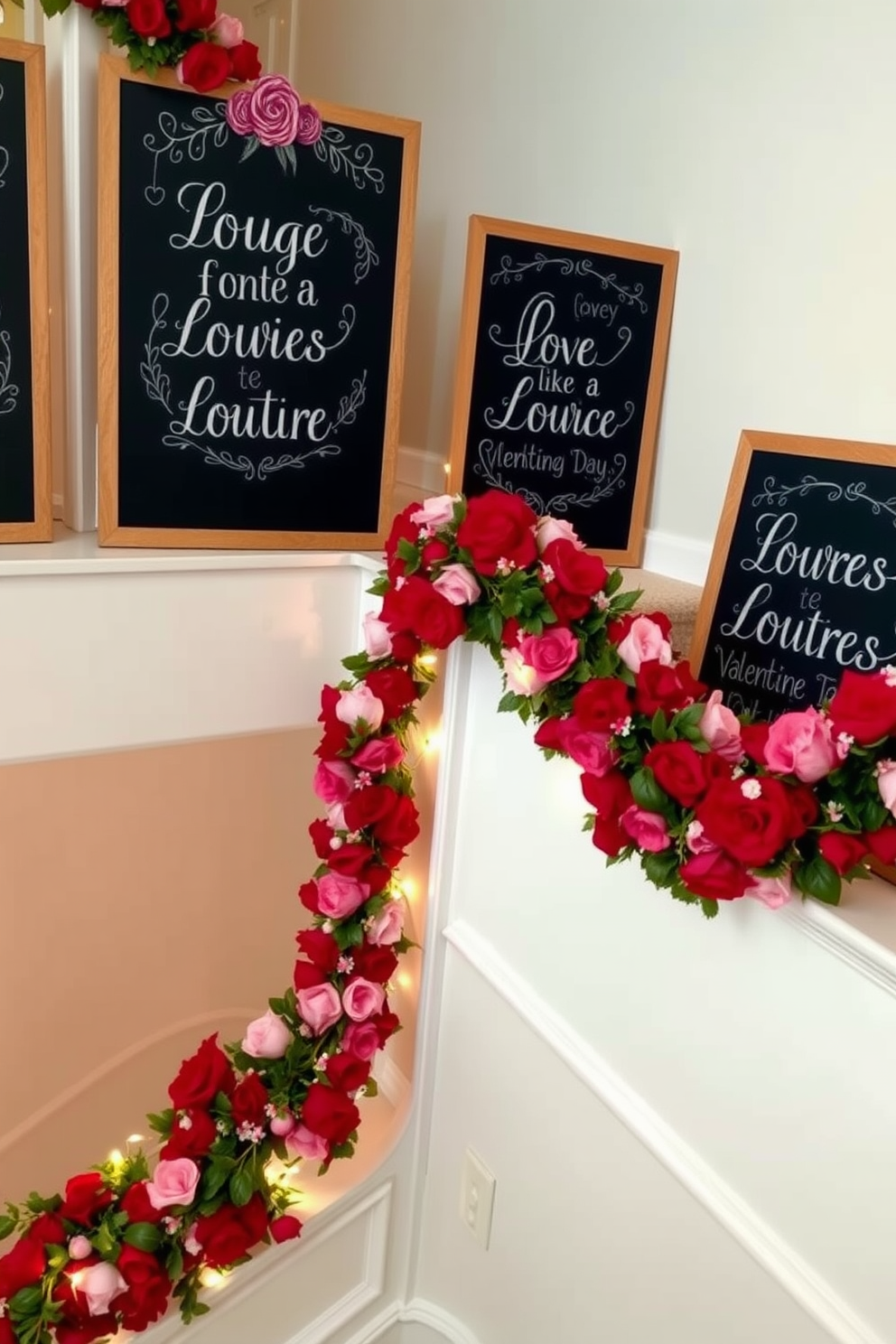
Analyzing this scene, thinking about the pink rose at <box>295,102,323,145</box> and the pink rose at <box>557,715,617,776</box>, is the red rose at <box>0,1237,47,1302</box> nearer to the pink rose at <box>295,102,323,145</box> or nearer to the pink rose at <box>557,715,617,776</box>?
the pink rose at <box>557,715,617,776</box>

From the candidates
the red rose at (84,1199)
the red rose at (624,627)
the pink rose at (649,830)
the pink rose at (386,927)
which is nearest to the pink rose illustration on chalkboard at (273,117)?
the red rose at (624,627)

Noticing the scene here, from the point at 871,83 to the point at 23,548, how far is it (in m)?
1.22

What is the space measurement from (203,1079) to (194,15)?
1458 mm

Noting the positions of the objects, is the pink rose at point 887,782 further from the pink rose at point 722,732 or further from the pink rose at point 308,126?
the pink rose at point 308,126

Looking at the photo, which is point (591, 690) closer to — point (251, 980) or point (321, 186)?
point (321, 186)

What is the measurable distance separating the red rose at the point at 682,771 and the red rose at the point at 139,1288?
3.31ft

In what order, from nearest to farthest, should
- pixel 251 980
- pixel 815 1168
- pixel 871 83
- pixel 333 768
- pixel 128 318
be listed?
pixel 815 1168 → pixel 871 83 → pixel 128 318 → pixel 333 768 → pixel 251 980

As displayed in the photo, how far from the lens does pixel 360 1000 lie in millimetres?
1484

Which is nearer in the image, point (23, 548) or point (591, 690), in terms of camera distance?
point (591, 690)

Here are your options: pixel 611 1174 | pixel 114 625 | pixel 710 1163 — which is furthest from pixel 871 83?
pixel 611 1174

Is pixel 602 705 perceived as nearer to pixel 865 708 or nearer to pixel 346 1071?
pixel 865 708

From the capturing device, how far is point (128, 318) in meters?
1.31

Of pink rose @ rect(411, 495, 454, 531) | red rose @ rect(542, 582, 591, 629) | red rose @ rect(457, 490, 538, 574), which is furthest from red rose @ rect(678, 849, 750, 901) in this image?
pink rose @ rect(411, 495, 454, 531)

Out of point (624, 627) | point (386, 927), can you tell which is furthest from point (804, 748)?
point (386, 927)
